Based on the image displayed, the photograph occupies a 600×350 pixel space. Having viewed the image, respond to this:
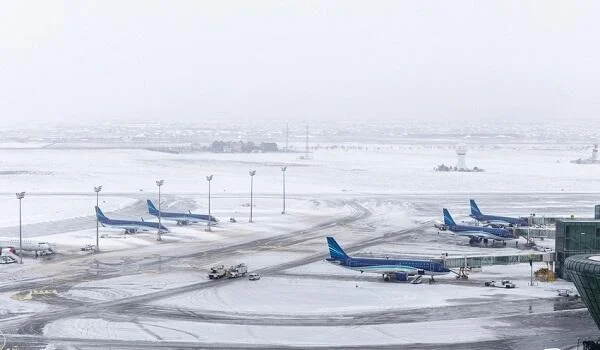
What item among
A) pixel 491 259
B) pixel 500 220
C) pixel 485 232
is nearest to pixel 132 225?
pixel 485 232

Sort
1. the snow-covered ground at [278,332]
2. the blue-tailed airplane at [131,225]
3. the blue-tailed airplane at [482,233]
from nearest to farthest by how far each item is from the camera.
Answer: the snow-covered ground at [278,332]
the blue-tailed airplane at [482,233]
the blue-tailed airplane at [131,225]

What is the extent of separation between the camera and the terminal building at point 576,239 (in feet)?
227

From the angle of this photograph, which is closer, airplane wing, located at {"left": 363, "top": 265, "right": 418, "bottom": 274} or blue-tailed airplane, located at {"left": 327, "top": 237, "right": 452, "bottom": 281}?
airplane wing, located at {"left": 363, "top": 265, "right": 418, "bottom": 274}

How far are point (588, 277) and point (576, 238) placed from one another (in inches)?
974

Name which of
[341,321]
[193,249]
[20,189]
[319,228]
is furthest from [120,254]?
[20,189]

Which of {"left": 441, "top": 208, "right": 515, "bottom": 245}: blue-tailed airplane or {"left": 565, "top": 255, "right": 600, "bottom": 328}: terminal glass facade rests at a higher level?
{"left": 565, "top": 255, "right": 600, "bottom": 328}: terminal glass facade

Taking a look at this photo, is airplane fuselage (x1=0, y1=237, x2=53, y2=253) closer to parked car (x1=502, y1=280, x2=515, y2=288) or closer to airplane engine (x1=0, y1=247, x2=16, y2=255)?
airplane engine (x1=0, y1=247, x2=16, y2=255)

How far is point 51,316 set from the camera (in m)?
55.2

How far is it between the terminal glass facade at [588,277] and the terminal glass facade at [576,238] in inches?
857

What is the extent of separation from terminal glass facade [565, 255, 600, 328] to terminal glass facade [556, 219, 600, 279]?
71.4 ft

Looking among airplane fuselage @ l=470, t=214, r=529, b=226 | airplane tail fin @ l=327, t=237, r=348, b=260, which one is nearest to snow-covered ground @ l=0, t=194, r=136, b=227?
airplane tail fin @ l=327, t=237, r=348, b=260

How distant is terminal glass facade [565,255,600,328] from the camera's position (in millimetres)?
45438

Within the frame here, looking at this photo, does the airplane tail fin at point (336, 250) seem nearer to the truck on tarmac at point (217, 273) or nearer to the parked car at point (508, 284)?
the truck on tarmac at point (217, 273)

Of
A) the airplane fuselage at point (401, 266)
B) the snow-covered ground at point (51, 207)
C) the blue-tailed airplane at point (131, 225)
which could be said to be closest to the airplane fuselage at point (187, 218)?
the blue-tailed airplane at point (131, 225)
